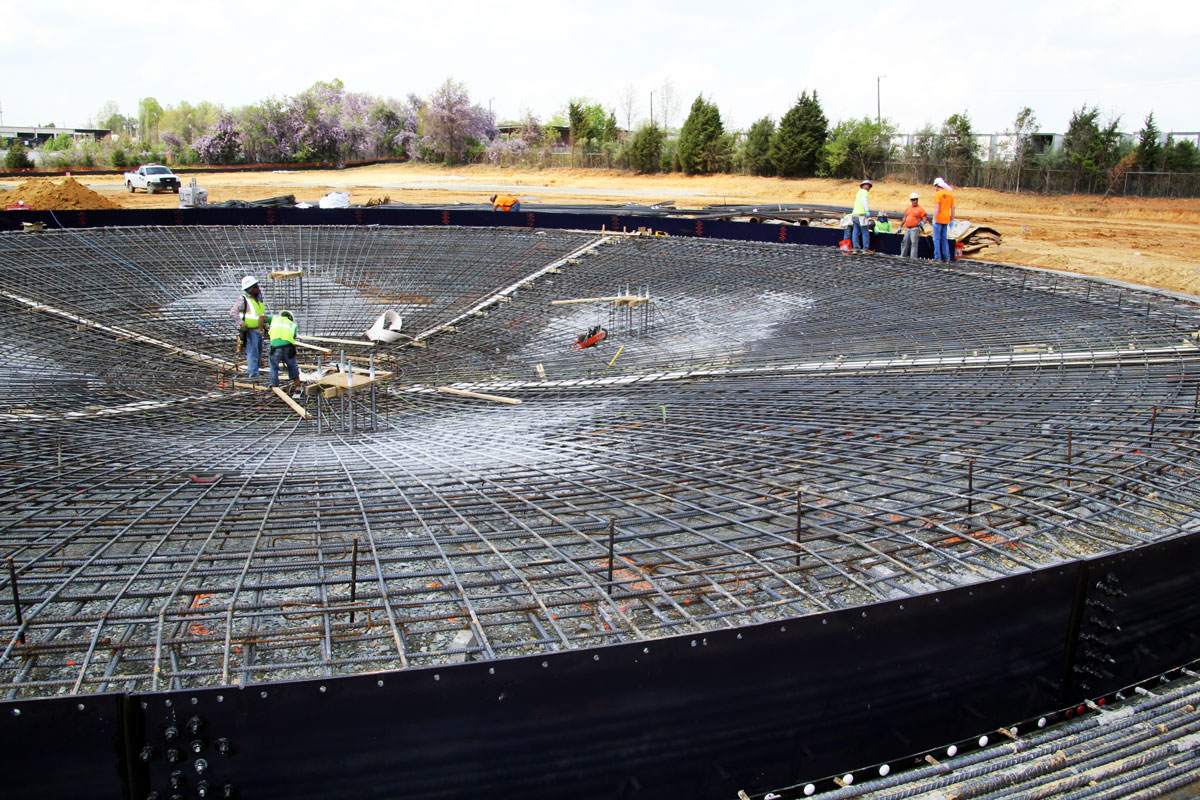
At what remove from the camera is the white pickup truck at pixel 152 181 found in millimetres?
39906

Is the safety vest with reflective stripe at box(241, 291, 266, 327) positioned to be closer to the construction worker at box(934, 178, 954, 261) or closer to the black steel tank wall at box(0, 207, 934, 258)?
the black steel tank wall at box(0, 207, 934, 258)

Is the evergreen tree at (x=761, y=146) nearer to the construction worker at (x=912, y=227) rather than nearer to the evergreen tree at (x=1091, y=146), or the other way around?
the evergreen tree at (x=1091, y=146)

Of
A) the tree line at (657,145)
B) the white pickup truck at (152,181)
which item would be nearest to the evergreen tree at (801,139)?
the tree line at (657,145)

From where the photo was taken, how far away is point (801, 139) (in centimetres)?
4088

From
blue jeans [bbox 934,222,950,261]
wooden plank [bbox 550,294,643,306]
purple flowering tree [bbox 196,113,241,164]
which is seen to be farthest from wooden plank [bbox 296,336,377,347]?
purple flowering tree [bbox 196,113,241,164]

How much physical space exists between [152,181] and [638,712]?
139 ft

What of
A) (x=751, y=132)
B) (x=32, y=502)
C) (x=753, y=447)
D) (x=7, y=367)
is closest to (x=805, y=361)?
(x=753, y=447)

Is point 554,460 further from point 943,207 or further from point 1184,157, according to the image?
point 1184,157

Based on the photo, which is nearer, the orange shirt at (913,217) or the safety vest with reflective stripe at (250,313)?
the safety vest with reflective stripe at (250,313)

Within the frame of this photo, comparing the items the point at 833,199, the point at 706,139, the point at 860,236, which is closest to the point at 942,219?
the point at 860,236

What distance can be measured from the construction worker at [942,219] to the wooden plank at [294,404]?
11.6m

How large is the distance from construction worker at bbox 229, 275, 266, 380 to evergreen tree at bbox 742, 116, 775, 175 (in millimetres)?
34529

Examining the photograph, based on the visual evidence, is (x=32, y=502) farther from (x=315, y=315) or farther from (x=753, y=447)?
(x=315, y=315)

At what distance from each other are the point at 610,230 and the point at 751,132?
25.2 m
